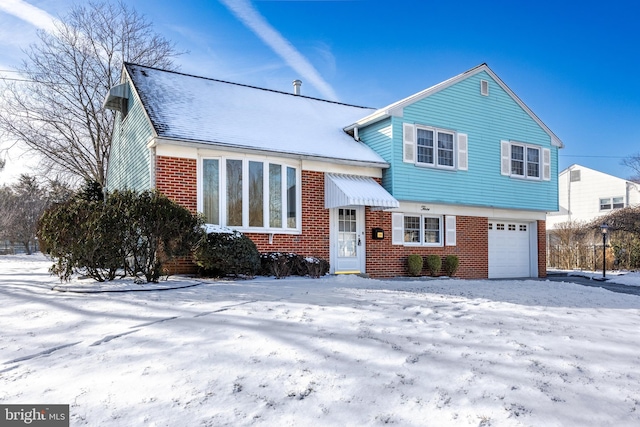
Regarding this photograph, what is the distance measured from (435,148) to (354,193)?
3969 mm

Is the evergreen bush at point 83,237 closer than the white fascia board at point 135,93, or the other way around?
the evergreen bush at point 83,237

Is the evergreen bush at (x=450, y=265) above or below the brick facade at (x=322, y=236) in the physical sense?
below

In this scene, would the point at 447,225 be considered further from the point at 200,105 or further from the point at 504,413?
the point at 504,413

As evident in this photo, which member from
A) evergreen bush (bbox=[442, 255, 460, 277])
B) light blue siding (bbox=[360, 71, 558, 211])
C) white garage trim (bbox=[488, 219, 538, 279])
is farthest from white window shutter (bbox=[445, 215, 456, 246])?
white garage trim (bbox=[488, 219, 538, 279])

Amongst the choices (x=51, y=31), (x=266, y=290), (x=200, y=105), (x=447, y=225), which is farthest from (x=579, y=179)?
(x=51, y=31)

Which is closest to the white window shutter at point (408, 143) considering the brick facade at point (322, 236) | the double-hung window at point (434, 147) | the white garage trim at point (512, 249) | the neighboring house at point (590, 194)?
the double-hung window at point (434, 147)

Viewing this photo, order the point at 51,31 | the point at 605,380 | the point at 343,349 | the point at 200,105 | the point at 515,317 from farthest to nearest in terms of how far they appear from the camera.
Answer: the point at 51,31, the point at 200,105, the point at 515,317, the point at 343,349, the point at 605,380

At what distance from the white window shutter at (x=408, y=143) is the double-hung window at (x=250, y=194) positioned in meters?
3.67

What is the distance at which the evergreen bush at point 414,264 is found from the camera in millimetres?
14406

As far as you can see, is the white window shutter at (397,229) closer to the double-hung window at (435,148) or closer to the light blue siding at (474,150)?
the light blue siding at (474,150)

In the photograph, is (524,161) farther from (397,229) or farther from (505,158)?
(397,229)

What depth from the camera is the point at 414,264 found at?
14.4m

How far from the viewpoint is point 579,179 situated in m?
32.3

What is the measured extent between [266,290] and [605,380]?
533 centimetres
